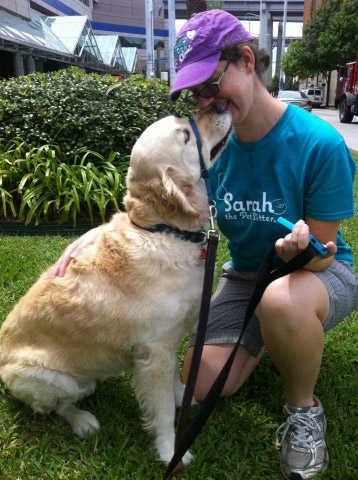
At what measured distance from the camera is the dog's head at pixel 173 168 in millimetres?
1999

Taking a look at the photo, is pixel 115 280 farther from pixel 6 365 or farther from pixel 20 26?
pixel 20 26

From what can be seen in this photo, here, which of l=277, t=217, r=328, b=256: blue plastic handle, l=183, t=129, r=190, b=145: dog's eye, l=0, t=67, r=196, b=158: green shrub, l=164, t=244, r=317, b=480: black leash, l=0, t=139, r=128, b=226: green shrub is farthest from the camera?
l=0, t=67, r=196, b=158: green shrub

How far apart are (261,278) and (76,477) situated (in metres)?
1.29

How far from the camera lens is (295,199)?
2221mm

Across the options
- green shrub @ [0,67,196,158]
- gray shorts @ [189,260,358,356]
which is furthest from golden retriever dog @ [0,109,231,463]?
green shrub @ [0,67,196,158]

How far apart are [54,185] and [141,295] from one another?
347 cm

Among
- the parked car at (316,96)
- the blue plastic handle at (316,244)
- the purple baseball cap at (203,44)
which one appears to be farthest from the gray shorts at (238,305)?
the parked car at (316,96)

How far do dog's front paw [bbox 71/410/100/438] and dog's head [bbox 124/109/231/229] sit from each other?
1.11 m

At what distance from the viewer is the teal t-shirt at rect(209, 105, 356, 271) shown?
2.10 metres

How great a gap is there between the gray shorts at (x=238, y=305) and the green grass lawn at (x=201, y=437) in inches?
12.2

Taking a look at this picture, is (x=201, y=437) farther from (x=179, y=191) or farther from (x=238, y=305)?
(x=179, y=191)

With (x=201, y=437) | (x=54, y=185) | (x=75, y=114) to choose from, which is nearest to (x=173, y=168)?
(x=201, y=437)

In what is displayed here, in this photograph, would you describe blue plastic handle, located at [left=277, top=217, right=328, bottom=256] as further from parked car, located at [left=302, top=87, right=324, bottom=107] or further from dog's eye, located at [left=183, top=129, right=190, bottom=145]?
parked car, located at [left=302, top=87, right=324, bottom=107]

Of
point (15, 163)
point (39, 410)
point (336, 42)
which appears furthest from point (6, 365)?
point (336, 42)
